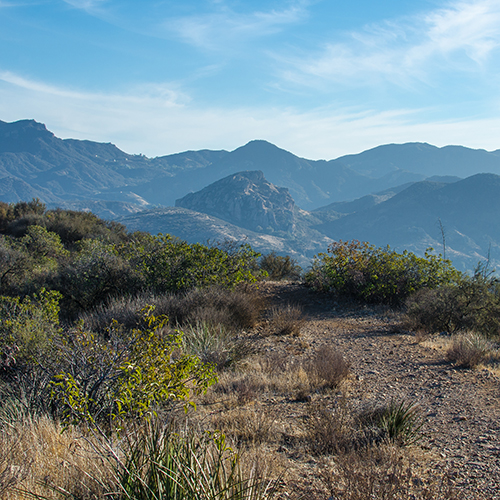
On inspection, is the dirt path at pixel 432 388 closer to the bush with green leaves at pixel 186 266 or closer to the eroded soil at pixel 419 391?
the eroded soil at pixel 419 391

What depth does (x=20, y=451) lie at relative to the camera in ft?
9.12

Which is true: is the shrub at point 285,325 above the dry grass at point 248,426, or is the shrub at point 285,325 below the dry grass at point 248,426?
below

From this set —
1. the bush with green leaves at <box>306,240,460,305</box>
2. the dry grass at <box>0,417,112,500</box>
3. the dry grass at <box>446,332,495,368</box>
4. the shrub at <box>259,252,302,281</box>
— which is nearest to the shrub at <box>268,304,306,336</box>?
the dry grass at <box>446,332,495,368</box>

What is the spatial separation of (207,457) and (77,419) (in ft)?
4.63

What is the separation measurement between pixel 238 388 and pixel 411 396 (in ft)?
7.41

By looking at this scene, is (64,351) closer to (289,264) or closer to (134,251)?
(134,251)

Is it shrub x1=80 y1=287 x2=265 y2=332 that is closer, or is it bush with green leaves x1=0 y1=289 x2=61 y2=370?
bush with green leaves x1=0 y1=289 x2=61 y2=370

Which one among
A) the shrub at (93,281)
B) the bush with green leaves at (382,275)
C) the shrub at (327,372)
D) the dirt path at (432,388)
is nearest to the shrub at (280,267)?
the bush with green leaves at (382,275)

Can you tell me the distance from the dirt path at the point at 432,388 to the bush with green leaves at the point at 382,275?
1.26m

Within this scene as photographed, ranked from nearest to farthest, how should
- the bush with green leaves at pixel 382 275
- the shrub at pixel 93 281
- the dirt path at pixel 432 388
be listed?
the dirt path at pixel 432 388, the shrub at pixel 93 281, the bush with green leaves at pixel 382 275

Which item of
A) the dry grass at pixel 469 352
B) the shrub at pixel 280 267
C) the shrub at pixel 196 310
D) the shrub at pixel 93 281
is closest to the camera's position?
the dry grass at pixel 469 352

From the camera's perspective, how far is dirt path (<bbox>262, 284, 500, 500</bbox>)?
3156 mm

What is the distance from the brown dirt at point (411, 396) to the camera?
3.04 m

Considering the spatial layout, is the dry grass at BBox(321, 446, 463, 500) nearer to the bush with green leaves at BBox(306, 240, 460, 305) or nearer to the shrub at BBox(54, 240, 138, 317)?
the bush with green leaves at BBox(306, 240, 460, 305)
